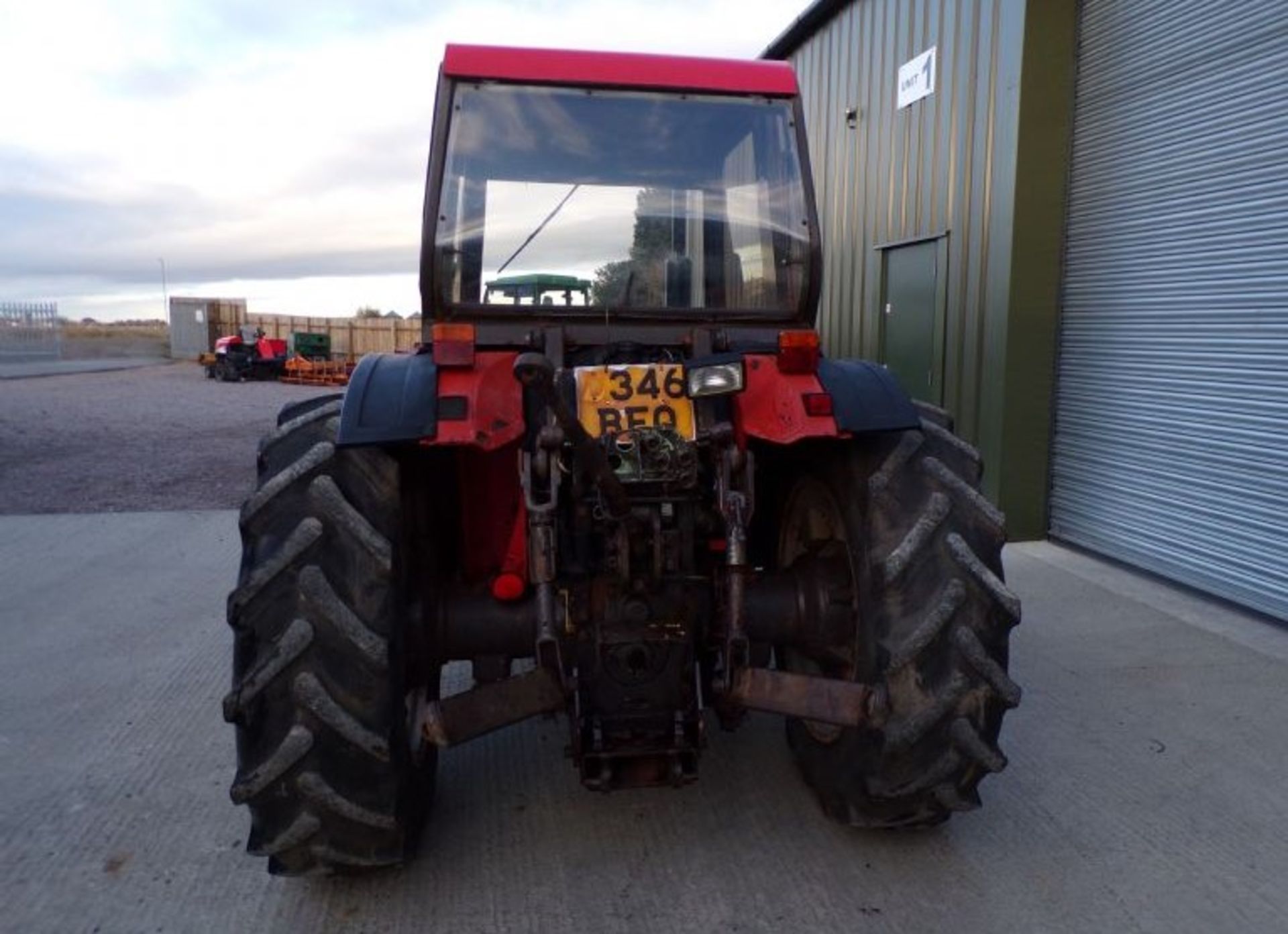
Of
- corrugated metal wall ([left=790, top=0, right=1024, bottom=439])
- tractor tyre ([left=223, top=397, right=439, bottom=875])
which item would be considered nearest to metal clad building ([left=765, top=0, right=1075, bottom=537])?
corrugated metal wall ([left=790, top=0, right=1024, bottom=439])

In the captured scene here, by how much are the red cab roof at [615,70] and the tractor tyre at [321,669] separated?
1.42 meters

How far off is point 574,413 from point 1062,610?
164 inches

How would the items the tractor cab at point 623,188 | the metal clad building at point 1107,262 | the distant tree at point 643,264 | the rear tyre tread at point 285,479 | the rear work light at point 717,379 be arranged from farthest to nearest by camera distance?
the metal clad building at point 1107,262 → the distant tree at point 643,264 → the tractor cab at point 623,188 → the rear tyre tread at point 285,479 → the rear work light at point 717,379

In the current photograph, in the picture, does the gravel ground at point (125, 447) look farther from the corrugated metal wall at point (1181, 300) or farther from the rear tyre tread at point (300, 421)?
the corrugated metal wall at point (1181, 300)

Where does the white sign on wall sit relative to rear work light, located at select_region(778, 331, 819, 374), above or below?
above

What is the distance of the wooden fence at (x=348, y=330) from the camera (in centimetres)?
3712

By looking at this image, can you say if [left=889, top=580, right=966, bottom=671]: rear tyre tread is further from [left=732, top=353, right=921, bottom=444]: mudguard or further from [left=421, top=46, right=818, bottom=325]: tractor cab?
[left=421, top=46, right=818, bottom=325]: tractor cab

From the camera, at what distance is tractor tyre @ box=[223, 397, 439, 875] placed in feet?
8.99

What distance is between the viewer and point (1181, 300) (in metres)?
6.43

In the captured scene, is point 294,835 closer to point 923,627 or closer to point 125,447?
point 923,627

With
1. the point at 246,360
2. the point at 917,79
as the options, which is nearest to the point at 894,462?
the point at 917,79

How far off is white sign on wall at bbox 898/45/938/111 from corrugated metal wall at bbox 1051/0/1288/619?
152cm

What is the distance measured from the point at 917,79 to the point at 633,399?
7152mm

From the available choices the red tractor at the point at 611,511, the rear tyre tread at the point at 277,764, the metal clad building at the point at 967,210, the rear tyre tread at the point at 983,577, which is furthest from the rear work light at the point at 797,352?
the metal clad building at the point at 967,210
